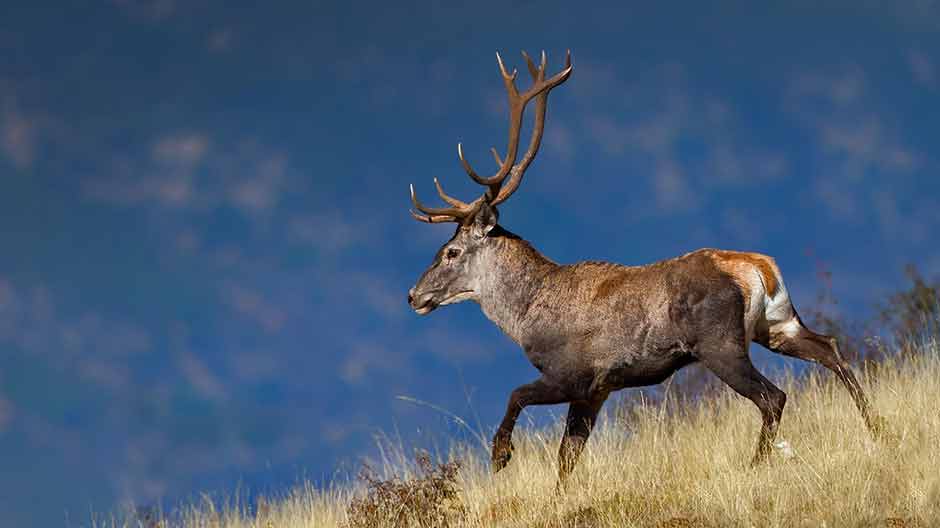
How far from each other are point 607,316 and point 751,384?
1.20 m

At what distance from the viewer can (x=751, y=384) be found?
886 centimetres

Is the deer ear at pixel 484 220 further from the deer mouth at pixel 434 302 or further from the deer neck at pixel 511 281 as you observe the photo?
the deer mouth at pixel 434 302

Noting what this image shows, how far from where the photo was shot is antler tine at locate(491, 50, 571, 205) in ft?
34.2

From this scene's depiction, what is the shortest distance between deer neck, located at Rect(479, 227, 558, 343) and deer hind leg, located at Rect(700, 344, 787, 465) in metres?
1.72

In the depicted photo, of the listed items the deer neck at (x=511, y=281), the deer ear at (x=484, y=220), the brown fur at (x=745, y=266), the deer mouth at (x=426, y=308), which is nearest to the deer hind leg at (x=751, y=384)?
the brown fur at (x=745, y=266)

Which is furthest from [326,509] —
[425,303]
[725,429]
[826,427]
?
[826,427]

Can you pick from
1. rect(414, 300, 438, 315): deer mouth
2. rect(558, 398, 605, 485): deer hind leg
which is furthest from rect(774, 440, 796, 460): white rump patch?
rect(414, 300, 438, 315): deer mouth

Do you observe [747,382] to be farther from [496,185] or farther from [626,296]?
[496,185]

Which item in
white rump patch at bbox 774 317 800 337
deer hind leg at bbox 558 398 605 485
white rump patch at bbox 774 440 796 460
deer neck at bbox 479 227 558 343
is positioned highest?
deer neck at bbox 479 227 558 343

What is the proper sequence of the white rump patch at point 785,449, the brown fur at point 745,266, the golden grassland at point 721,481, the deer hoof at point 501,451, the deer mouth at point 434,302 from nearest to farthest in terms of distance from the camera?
1. the golden grassland at point 721,481
2. the white rump patch at point 785,449
3. the deer hoof at point 501,451
4. the brown fur at point 745,266
5. the deer mouth at point 434,302

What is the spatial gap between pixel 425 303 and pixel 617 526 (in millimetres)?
3295

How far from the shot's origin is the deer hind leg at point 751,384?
8836 mm

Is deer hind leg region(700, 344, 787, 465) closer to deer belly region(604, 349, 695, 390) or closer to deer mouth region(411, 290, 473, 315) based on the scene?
deer belly region(604, 349, 695, 390)

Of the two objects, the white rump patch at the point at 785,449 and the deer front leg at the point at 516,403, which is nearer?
the white rump patch at the point at 785,449
